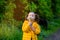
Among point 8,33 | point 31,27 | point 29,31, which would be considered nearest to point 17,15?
point 8,33

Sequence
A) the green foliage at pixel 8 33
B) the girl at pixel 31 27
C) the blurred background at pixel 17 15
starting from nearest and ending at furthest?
the girl at pixel 31 27
the green foliage at pixel 8 33
the blurred background at pixel 17 15

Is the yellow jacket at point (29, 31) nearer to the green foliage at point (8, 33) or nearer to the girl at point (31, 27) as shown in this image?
the girl at point (31, 27)

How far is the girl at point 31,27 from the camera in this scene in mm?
7207

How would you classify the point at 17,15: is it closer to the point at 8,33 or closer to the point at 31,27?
the point at 8,33

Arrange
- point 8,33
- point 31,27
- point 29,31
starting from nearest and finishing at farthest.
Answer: point 31,27
point 29,31
point 8,33

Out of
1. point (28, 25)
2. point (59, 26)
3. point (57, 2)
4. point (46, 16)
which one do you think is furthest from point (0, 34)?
point (57, 2)

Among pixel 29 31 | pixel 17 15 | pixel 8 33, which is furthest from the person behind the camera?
pixel 17 15

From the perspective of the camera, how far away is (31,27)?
7.21 m

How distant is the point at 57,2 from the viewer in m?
20.6

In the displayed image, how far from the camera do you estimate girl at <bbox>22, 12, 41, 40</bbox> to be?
23.6 ft

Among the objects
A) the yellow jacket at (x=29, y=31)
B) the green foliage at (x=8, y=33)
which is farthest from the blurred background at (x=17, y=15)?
the yellow jacket at (x=29, y=31)

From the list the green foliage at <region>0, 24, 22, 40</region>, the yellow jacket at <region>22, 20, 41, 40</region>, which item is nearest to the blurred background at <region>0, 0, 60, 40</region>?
the green foliage at <region>0, 24, 22, 40</region>

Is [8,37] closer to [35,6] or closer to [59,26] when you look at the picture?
[35,6]

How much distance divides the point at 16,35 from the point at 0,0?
2003 millimetres
